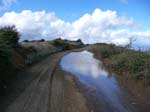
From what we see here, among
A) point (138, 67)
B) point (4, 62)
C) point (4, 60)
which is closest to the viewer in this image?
point (4, 62)

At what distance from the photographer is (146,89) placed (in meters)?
15.8

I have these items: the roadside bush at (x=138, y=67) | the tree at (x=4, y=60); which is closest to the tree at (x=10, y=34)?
the tree at (x=4, y=60)

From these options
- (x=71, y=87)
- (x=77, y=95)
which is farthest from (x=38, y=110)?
(x=71, y=87)

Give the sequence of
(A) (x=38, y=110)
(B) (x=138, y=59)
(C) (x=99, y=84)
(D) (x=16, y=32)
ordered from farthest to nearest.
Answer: (D) (x=16, y=32), (B) (x=138, y=59), (C) (x=99, y=84), (A) (x=38, y=110)

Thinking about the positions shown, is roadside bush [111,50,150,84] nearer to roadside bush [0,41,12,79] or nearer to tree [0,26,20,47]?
roadside bush [0,41,12,79]

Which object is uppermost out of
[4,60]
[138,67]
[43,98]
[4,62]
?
[4,60]

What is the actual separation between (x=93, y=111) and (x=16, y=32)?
67.2 feet

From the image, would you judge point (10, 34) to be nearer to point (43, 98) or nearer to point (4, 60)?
point (4, 60)

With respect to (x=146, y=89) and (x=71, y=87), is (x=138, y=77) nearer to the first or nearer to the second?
(x=146, y=89)

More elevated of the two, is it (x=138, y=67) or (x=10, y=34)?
(x=10, y=34)

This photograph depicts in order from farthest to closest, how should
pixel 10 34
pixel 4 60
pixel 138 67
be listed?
pixel 10 34 → pixel 138 67 → pixel 4 60

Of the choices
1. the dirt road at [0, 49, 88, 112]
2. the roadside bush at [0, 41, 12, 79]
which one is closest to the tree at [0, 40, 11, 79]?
the roadside bush at [0, 41, 12, 79]

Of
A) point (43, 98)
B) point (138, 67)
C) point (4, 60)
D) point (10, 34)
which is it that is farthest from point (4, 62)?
point (10, 34)

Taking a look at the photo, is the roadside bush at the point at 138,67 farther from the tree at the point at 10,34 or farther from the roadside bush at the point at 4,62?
the tree at the point at 10,34
